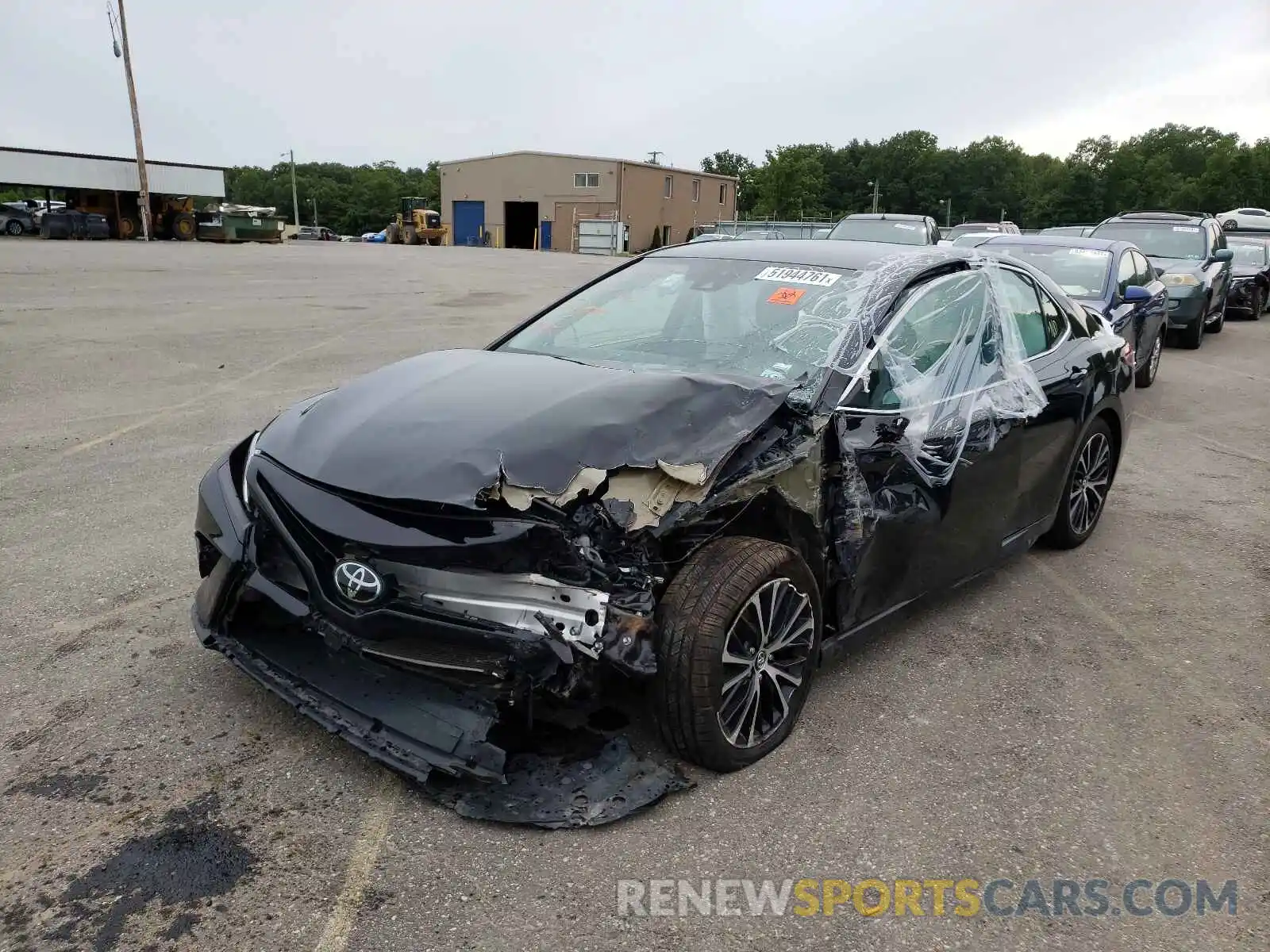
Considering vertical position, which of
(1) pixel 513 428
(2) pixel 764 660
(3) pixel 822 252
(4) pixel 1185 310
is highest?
(3) pixel 822 252

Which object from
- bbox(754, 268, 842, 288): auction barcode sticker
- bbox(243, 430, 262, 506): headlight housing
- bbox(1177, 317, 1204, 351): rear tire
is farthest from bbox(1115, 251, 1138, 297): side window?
bbox(243, 430, 262, 506): headlight housing

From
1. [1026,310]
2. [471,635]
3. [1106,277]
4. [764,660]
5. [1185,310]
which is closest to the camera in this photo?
[471,635]

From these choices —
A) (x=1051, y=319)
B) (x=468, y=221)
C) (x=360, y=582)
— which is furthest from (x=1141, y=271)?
(x=468, y=221)

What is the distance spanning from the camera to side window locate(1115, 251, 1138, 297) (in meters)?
8.80

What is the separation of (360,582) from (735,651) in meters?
1.17

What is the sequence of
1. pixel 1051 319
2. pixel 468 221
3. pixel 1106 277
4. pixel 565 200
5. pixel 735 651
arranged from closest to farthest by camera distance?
1. pixel 735 651
2. pixel 1051 319
3. pixel 1106 277
4. pixel 565 200
5. pixel 468 221

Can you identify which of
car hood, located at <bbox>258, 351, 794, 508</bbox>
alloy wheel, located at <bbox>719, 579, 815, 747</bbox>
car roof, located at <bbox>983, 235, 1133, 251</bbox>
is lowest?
alloy wheel, located at <bbox>719, 579, 815, 747</bbox>

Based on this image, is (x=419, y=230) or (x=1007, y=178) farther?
(x=1007, y=178)

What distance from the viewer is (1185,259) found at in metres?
13.3

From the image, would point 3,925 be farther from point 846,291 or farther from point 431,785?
point 846,291

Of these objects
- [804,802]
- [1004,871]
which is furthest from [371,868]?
[1004,871]

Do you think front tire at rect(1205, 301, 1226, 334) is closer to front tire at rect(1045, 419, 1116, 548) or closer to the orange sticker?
front tire at rect(1045, 419, 1116, 548)

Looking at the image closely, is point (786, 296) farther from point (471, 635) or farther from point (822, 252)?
point (471, 635)

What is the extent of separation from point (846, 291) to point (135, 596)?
134 inches
